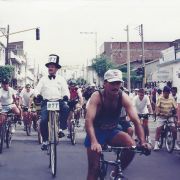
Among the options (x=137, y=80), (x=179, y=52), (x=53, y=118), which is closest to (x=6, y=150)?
(x=53, y=118)

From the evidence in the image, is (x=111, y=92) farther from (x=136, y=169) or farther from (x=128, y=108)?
(x=136, y=169)

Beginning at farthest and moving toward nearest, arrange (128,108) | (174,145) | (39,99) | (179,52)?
(179,52)
(174,145)
(39,99)
(128,108)

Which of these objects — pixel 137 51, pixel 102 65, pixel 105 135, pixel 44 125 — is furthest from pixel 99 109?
pixel 137 51

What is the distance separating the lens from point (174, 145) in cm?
1100

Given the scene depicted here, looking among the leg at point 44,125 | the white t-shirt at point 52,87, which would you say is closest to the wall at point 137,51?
the white t-shirt at point 52,87

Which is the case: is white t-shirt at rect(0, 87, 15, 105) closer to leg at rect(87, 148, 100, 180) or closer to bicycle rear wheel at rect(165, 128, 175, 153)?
bicycle rear wheel at rect(165, 128, 175, 153)

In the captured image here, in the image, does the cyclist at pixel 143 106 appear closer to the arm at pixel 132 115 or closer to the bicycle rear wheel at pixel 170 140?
the bicycle rear wheel at pixel 170 140

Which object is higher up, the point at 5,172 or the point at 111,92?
the point at 111,92

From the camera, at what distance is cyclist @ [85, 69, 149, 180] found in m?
5.21

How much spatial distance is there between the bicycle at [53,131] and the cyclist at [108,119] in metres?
2.46

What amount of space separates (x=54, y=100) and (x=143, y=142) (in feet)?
12.3

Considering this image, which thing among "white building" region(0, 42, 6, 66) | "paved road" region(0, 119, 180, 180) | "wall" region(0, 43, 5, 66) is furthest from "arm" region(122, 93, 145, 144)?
"wall" region(0, 43, 5, 66)

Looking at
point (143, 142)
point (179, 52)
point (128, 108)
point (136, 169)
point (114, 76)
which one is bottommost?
point (136, 169)

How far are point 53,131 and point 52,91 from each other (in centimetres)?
124
